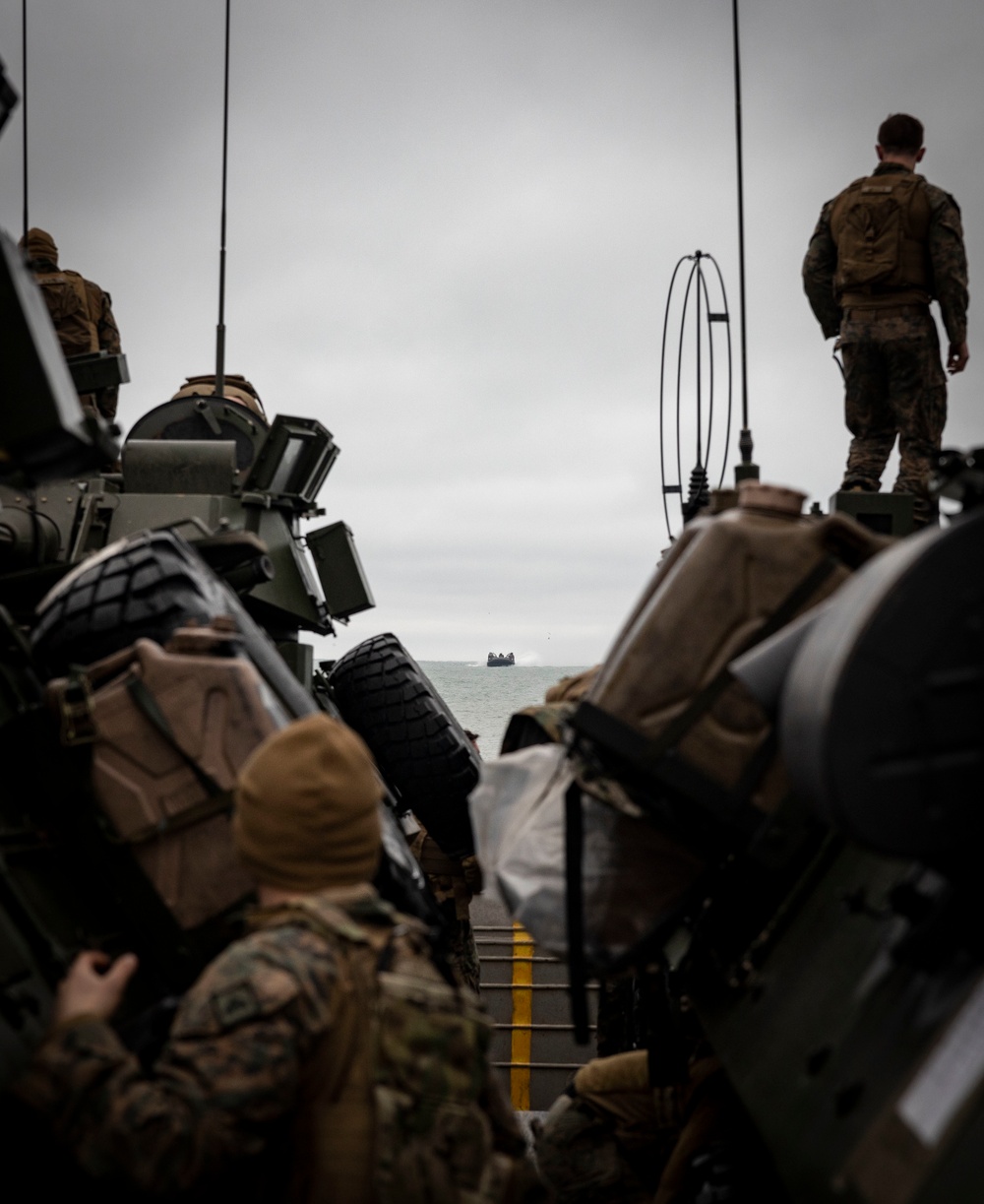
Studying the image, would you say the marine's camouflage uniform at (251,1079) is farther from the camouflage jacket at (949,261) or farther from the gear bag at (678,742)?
the camouflage jacket at (949,261)

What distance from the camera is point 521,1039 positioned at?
9047mm

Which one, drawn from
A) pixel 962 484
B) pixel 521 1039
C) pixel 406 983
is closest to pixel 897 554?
pixel 962 484

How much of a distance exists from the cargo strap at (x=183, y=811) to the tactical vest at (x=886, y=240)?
4692mm

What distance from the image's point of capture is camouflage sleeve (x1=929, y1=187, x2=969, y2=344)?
22.5ft

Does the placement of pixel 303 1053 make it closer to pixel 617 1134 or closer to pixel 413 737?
pixel 617 1134

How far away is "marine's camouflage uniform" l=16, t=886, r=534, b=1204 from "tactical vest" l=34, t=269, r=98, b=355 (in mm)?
9088

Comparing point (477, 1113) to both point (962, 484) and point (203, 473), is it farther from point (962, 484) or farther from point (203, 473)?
point (203, 473)

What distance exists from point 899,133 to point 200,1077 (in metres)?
6.15

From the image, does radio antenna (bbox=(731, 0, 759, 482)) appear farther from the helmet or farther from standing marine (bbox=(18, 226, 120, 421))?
standing marine (bbox=(18, 226, 120, 421))

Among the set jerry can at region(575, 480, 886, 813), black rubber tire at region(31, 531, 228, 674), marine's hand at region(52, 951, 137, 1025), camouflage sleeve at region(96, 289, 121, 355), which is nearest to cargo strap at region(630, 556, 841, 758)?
jerry can at region(575, 480, 886, 813)

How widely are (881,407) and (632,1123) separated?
4238mm

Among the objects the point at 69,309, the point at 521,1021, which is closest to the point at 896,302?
the point at 521,1021

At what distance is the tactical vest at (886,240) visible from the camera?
273 inches

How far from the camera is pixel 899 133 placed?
7.12 meters
